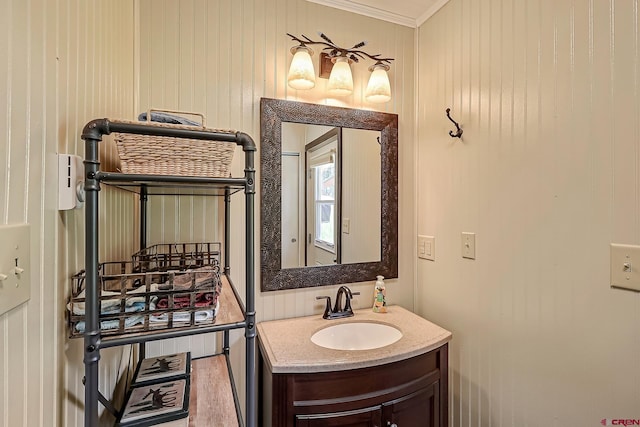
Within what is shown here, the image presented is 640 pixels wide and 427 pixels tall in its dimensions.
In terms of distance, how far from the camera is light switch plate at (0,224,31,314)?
17.3 inches

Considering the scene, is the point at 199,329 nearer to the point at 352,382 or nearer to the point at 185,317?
the point at 185,317

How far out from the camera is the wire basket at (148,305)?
646mm

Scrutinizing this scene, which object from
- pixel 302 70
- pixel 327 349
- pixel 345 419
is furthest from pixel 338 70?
pixel 345 419

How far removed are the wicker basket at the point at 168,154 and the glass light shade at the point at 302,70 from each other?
0.85 metres

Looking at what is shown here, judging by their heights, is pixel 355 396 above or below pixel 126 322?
below

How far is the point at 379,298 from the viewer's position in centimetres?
160

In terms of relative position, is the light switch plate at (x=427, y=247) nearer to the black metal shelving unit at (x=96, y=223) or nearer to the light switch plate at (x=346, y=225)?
the light switch plate at (x=346, y=225)

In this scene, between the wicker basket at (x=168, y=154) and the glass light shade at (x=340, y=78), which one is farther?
the glass light shade at (x=340, y=78)

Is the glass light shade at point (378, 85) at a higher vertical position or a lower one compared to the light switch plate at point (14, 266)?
higher

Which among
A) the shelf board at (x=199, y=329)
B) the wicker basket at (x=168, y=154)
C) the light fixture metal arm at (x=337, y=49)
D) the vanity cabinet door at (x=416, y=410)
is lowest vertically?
the vanity cabinet door at (x=416, y=410)

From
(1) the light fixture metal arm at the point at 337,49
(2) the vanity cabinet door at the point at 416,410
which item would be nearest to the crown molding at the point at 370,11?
(1) the light fixture metal arm at the point at 337,49

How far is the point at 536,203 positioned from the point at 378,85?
0.90 m

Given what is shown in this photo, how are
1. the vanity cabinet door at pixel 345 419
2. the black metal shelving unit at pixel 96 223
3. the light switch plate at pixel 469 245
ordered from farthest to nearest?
the light switch plate at pixel 469 245 → the vanity cabinet door at pixel 345 419 → the black metal shelving unit at pixel 96 223

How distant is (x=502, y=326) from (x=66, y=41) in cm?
166
